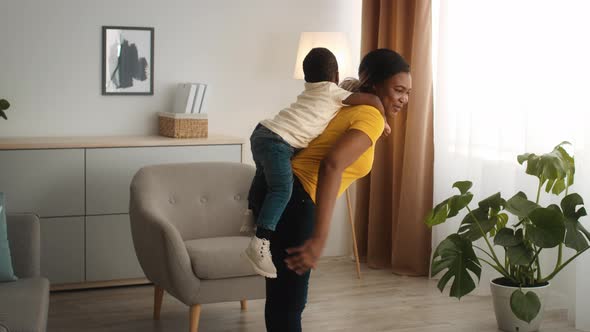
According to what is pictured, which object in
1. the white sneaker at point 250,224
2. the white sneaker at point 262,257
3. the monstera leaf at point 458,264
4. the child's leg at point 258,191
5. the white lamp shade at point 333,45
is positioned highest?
the white lamp shade at point 333,45

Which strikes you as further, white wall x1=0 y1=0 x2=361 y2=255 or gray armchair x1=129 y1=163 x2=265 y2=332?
white wall x1=0 y1=0 x2=361 y2=255

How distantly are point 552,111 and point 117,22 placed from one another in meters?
2.64

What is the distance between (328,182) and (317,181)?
0.27 ft

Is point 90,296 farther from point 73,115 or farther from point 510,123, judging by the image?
point 510,123

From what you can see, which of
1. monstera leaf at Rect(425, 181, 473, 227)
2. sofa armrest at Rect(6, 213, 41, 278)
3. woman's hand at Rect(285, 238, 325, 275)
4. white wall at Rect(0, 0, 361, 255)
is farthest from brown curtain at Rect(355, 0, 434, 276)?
woman's hand at Rect(285, 238, 325, 275)

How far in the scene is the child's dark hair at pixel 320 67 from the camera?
244cm

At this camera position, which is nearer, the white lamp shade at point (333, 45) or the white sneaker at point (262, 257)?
the white sneaker at point (262, 257)

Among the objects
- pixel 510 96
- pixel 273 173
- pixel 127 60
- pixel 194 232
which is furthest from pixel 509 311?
pixel 127 60

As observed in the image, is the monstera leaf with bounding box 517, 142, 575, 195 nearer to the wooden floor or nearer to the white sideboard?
the wooden floor

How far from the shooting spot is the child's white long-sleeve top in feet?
7.61

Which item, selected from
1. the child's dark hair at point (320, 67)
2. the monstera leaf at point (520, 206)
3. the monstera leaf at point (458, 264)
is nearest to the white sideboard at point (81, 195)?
the monstera leaf at point (458, 264)

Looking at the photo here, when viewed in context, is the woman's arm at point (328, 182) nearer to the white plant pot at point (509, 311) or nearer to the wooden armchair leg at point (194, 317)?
the wooden armchair leg at point (194, 317)

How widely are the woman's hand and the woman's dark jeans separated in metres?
0.07

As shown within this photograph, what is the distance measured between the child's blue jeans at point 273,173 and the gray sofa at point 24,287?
1110 mm
